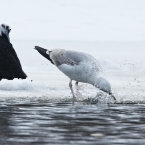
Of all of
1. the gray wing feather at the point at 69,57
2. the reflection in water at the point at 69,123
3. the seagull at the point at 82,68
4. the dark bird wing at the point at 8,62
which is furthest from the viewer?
the gray wing feather at the point at 69,57

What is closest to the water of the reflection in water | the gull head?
the reflection in water

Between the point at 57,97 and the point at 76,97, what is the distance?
0.49 metres

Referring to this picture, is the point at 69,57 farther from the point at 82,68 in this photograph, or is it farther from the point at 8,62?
the point at 8,62

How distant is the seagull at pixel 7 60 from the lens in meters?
13.8

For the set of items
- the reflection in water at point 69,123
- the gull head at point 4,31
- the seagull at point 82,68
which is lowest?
the reflection in water at point 69,123

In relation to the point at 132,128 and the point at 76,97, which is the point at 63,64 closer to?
the point at 76,97

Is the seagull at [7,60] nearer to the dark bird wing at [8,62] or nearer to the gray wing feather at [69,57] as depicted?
the dark bird wing at [8,62]

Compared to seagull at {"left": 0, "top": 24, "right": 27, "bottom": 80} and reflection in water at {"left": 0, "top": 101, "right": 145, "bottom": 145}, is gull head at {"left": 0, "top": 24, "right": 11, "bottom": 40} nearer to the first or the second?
seagull at {"left": 0, "top": 24, "right": 27, "bottom": 80}

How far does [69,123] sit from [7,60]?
5037mm

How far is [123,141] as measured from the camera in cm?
757

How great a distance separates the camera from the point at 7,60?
45.5 feet

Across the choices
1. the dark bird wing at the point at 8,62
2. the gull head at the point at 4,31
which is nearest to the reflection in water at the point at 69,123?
the dark bird wing at the point at 8,62

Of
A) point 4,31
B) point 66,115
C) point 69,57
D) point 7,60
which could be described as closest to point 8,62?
point 7,60

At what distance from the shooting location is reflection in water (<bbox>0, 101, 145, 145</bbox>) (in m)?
7.70
